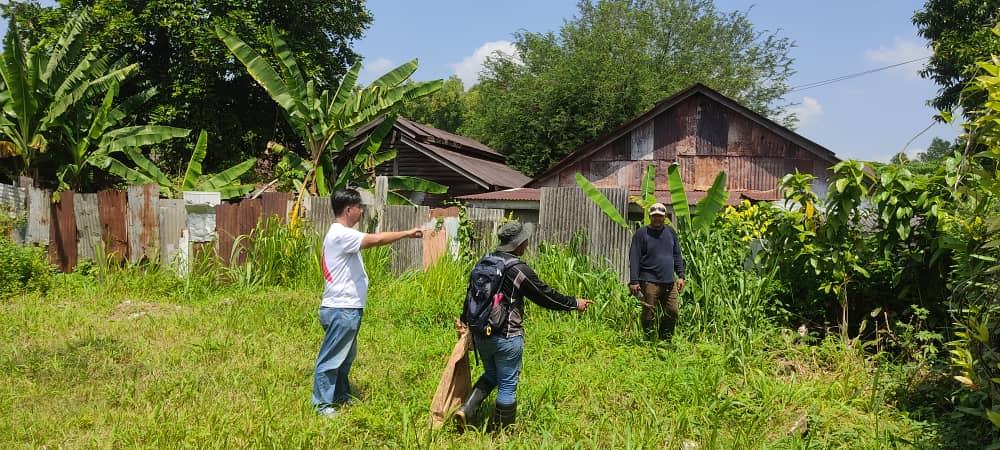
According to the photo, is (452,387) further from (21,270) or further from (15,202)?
(15,202)

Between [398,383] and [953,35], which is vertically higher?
[953,35]

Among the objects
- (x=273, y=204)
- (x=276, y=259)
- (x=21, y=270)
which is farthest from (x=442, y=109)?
(x=21, y=270)

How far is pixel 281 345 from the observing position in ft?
20.9

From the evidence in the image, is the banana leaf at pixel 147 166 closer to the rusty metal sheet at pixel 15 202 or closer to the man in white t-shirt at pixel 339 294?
the rusty metal sheet at pixel 15 202

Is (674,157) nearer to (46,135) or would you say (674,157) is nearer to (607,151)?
(607,151)

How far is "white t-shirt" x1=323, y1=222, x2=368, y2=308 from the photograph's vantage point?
4.40 meters

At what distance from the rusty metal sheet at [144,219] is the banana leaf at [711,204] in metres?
7.55

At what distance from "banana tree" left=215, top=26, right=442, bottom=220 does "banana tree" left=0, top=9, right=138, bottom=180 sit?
2721mm

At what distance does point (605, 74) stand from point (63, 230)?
19869 mm

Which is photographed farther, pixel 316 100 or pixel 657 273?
pixel 316 100

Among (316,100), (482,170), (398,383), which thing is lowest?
(398,383)

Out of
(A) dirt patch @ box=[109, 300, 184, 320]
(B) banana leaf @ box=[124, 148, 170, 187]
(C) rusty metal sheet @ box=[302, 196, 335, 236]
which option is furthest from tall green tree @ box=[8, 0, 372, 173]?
(A) dirt patch @ box=[109, 300, 184, 320]

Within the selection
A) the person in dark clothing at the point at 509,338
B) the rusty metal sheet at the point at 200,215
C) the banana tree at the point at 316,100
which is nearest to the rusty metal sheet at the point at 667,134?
the banana tree at the point at 316,100

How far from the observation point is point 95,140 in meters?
12.1
